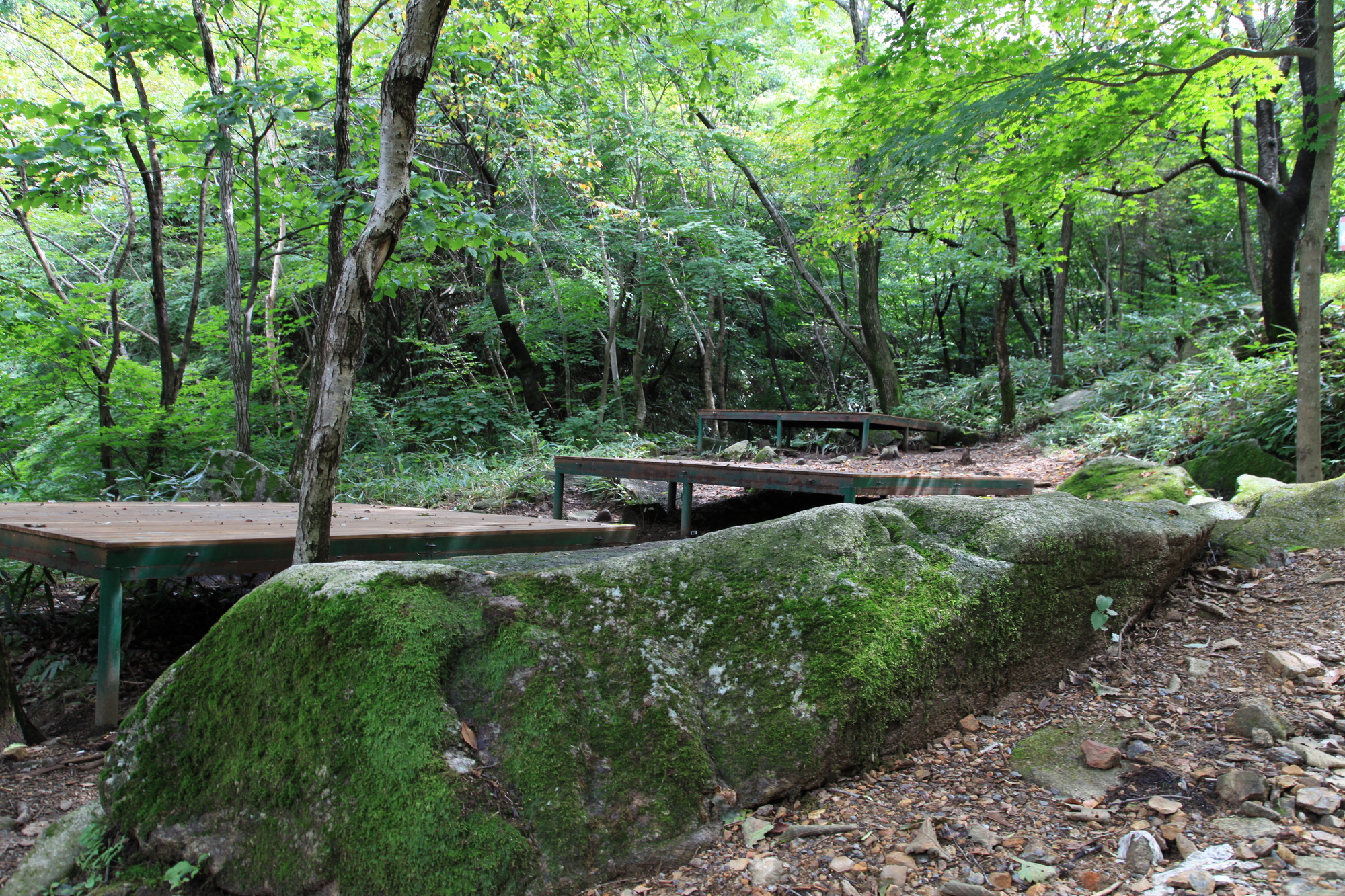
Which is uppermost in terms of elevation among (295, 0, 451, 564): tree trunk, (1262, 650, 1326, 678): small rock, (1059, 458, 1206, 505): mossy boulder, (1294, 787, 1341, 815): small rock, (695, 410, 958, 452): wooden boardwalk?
(295, 0, 451, 564): tree trunk

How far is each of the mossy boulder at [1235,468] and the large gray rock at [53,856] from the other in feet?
21.0

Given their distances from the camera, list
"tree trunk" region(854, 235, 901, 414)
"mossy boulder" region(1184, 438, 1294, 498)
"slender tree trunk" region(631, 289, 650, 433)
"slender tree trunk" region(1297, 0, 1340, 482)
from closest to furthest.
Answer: "slender tree trunk" region(1297, 0, 1340, 482) → "mossy boulder" region(1184, 438, 1294, 498) → "tree trunk" region(854, 235, 901, 414) → "slender tree trunk" region(631, 289, 650, 433)

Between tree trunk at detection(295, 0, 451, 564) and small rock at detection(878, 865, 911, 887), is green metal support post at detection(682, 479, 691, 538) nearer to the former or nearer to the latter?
tree trunk at detection(295, 0, 451, 564)

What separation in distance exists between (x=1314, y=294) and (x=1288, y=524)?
5.17 feet

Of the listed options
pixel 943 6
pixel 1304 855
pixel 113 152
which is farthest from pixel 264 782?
pixel 943 6

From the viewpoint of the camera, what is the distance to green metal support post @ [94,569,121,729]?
2932mm

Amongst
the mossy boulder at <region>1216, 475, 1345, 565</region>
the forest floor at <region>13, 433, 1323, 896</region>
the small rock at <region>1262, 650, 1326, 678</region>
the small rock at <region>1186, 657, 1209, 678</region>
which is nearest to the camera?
the forest floor at <region>13, 433, 1323, 896</region>

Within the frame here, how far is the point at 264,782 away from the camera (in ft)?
5.96

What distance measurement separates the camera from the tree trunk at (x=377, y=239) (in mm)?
2346

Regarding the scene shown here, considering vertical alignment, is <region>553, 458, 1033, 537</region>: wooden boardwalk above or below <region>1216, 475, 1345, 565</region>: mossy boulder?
above

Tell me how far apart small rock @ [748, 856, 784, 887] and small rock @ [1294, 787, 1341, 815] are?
1196 mm

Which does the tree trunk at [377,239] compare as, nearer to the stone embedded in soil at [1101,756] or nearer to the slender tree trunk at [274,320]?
the stone embedded in soil at [1101,756]

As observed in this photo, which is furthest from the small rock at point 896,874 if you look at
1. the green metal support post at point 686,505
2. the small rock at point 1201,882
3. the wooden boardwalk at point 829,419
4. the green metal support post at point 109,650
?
the wooden boardwalk at point 829,419

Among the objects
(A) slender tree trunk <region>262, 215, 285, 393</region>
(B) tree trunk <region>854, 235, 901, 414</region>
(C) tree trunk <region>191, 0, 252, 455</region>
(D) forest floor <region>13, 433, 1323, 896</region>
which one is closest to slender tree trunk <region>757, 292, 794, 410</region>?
(B) tree trunk <region>854, 235, 901, 414</region>
